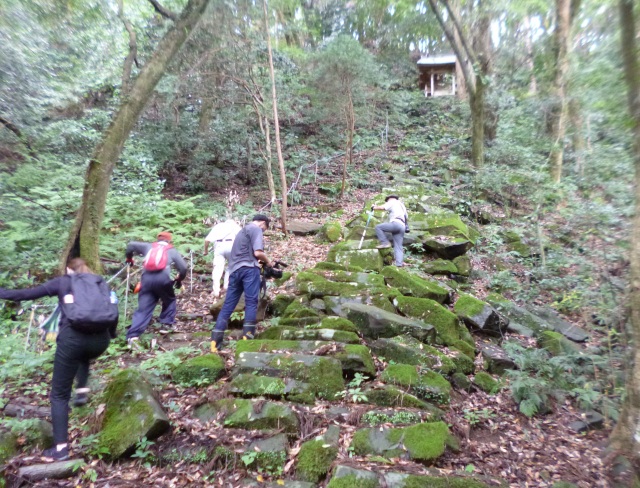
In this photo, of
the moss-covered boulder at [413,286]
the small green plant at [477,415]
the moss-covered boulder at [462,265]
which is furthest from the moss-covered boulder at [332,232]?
the small green plant at [477,415]

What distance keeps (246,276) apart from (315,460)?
2817 millimetres

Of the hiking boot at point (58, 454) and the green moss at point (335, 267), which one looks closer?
the hiking boot at point (58, 454)

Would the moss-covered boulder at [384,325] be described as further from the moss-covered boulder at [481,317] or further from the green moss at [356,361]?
the moss-covered boulder at [481,317]

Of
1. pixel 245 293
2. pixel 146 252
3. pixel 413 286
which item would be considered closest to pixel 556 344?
pixel 413 286

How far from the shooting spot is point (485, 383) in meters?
6.18

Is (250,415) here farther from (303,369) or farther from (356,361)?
(356,361)

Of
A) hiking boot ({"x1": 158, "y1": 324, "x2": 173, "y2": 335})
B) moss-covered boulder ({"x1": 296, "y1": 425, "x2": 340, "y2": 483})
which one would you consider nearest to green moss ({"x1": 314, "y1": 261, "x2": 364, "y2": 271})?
hiking boot ({"x1": 158, "y1": 324, "x2": 173, "y2": 335})

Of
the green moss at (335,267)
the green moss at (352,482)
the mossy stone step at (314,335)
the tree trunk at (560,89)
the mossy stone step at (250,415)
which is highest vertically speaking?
the tree trunk at (560,89)

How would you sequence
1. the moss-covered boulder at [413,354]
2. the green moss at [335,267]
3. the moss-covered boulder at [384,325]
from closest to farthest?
the moss-covered boulder at [413,354], the moss-covered boulder at [384,325], the green moss at [335,267]

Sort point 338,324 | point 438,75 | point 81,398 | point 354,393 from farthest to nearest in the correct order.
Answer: point 438,75, point 338,324, point 354,393, point 81,398

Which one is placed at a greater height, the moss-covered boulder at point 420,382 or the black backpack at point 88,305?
the black backpack at point 88,305

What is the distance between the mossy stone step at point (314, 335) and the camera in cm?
583

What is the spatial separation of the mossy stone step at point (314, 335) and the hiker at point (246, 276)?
48 cm

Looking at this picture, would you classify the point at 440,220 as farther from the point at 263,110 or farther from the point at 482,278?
the point at 263,110
